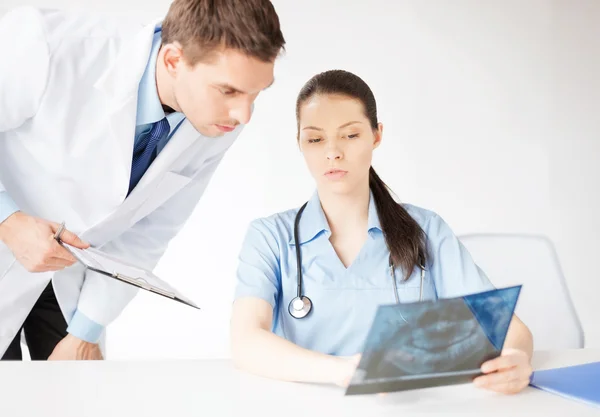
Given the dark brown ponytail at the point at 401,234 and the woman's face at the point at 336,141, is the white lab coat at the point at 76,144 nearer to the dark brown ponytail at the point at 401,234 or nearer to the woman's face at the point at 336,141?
the woman's face at the point at 336,141

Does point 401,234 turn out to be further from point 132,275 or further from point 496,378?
point 132,275

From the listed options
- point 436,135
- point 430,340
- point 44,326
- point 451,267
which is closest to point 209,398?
point 430,340

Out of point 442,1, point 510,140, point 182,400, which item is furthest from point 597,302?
point 182,400

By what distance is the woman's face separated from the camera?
4.80ft

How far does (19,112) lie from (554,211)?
281 cm

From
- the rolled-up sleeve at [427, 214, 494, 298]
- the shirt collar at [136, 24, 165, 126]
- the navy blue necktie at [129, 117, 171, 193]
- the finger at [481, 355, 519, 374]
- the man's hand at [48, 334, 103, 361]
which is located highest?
the shirt collar at [136, 24, 165, 126]

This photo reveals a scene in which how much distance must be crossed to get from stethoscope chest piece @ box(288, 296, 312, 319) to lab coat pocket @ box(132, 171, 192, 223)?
15.7 inches

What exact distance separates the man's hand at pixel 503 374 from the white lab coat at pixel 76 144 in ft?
2.60

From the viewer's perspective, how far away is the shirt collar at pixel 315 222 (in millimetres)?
1462

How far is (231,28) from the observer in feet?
3.92

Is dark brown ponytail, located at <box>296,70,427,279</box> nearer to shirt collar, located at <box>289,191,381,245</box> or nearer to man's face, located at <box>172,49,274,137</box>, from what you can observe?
shirt collar, located at <box>289,191,381,245</box>

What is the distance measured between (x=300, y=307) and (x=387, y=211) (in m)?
0.30

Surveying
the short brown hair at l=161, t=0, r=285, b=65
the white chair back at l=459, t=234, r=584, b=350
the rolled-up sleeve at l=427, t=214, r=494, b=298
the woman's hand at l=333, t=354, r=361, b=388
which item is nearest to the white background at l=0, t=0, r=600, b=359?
the white chair back at l=459, t=234, r=584, b=350

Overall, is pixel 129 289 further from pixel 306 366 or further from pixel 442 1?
pixel 442 1
